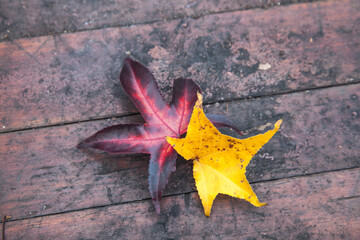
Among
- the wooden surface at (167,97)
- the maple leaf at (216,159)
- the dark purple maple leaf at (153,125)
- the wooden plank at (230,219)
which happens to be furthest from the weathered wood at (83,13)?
the wooden plank at (230,219)

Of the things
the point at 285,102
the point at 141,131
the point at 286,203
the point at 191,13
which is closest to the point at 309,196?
the point at 286,203

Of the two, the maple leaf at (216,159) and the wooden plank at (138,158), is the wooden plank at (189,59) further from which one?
the maple leaf at (216,159)

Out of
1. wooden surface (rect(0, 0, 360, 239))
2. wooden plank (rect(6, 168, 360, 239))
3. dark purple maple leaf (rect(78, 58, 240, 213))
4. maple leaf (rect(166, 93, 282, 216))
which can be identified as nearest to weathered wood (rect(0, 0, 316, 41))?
wooden surface (rect(0, 0, 360, 239))

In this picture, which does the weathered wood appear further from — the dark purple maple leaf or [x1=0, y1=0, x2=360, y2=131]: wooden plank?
the dark purple maple leaf

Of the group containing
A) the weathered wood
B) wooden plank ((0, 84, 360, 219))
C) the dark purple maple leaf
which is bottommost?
wooden plank ((0, 84, 360, 219))

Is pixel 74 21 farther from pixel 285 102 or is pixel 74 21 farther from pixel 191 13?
pixel 285 102

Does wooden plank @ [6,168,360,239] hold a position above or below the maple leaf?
below

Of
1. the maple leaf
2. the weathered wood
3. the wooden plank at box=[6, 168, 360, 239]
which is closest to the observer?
the maple leaf
